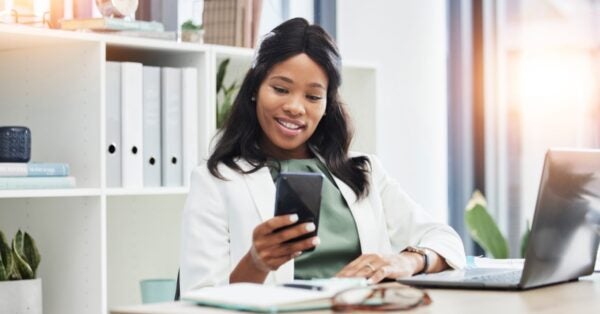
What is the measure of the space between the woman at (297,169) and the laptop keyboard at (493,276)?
0.16m

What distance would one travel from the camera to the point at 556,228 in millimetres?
1686

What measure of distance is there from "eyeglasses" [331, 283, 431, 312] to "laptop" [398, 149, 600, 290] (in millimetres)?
272

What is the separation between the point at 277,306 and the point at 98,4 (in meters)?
1.83

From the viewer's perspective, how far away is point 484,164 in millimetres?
4156

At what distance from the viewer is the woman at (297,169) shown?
2.09m

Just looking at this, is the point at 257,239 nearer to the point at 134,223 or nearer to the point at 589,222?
the point at 589,222

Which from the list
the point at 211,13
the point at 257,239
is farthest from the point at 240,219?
the point at 211,13

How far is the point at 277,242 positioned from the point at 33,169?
3.79ft

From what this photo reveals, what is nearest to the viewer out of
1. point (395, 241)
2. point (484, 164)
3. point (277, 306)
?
point (277, 306)

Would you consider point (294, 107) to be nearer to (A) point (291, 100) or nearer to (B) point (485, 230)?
(A) point (291, 100)

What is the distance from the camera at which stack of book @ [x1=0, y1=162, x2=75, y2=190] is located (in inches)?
101

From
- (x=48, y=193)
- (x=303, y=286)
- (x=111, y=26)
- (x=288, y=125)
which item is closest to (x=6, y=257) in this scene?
(x=48, y=193)

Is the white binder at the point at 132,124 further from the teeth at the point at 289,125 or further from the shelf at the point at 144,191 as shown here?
the teeth at the point at 289,125

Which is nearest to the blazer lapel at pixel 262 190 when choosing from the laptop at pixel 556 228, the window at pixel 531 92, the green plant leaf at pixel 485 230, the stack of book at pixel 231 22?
the laptop at pixel 556 228
